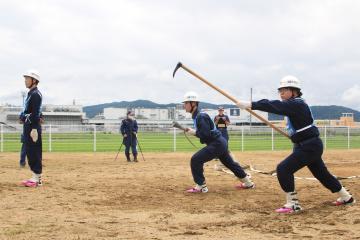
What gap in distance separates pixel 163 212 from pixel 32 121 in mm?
3897

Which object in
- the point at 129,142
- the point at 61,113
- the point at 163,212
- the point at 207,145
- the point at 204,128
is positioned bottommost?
the point at 163,212

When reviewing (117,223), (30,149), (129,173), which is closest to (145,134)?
(129,173)

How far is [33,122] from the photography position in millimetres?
9938

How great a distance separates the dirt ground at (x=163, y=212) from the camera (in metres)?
5.98

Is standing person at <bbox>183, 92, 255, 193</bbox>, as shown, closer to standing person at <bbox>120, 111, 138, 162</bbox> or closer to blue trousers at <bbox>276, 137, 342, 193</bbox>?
blue trousers at <bbox>276, 137, 342, 193</bbox>

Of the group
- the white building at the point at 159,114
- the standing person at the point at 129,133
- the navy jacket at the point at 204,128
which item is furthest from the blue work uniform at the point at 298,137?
the white building at the point at 159,114

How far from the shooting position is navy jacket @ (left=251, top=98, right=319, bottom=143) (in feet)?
23.4

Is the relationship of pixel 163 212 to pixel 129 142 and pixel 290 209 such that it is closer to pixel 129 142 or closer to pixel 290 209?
pixel 290 209

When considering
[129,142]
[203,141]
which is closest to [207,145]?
[203,141]

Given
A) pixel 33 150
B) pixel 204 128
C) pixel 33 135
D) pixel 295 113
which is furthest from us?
pixel 33 150

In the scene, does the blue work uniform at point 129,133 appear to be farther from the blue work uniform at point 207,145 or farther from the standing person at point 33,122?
the blue work uniform at point 207,145

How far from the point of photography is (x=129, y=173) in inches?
531

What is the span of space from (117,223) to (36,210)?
1570mm

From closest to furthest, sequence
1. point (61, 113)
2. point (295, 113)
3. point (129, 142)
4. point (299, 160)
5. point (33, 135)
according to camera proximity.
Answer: point (295, 113) → point (299, 160) → point (33, 135) → point (129, 142) → point (61, 113)
